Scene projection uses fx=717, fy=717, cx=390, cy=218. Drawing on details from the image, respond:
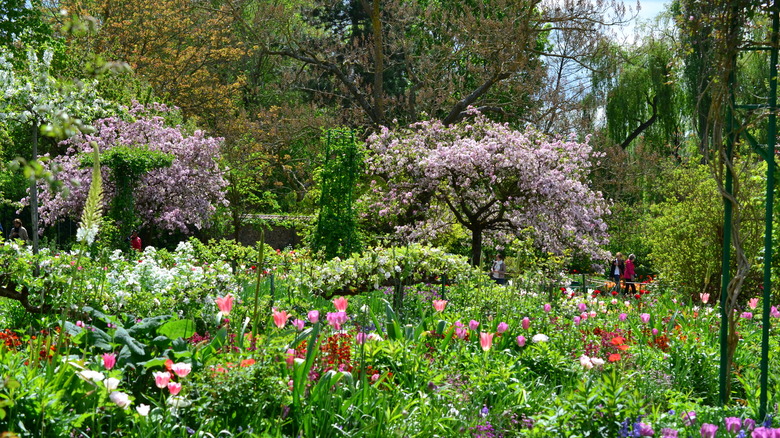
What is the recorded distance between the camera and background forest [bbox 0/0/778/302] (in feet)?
38.4

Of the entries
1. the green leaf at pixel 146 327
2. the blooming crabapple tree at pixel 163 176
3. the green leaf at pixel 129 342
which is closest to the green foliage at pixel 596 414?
the green leaf at pixel 129 342

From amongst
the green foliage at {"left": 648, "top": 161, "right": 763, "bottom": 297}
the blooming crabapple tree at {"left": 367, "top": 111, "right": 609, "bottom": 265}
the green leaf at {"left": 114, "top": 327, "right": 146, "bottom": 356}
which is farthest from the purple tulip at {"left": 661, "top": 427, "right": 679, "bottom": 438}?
the blooming crabapple tree at {"left": 367, "top": 111, "right": 609, "bottom": 265}

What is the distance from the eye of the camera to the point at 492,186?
12828mm

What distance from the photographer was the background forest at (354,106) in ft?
38.4

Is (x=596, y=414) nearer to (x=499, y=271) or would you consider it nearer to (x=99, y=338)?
(x=99, y=338)

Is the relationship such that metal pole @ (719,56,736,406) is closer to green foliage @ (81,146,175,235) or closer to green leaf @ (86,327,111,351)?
green leaf @ (86,327,111,351)

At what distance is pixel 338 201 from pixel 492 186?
10.5 feet

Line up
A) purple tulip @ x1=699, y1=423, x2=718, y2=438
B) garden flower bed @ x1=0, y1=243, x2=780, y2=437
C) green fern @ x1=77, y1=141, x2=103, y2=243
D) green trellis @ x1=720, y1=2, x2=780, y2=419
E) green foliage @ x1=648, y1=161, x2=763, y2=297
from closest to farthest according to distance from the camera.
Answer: green fern @ x1=77, y1=141, x2=103, y2=243 < purple tulip @ x1=699, y1=423, x2=718, y2=438 < garden flower bed @ x1=0, y1=243, x2=780, y2=437 < green trellis @ x1=720, y1=2, x2=780, y2=419 < green foliage @ x1=648, y1=161, x2=763, y2=297

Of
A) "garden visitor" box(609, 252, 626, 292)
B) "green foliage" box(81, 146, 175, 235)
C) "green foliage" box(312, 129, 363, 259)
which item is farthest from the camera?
"garden visitor" box(609, 252, 626, 292)

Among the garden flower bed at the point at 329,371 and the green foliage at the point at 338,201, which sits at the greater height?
the green foliage at the point at 338,201

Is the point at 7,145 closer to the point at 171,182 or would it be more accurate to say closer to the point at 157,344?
the point at 171,182

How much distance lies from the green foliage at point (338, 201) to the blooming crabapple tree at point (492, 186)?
6.32ft

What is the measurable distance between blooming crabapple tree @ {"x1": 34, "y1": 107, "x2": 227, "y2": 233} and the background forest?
44 mm

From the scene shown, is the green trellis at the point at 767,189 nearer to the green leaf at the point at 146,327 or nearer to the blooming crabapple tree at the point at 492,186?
the green leaf at the point at 146,327
